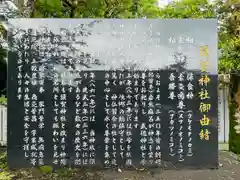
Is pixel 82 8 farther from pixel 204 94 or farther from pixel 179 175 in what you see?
pixel 179 175

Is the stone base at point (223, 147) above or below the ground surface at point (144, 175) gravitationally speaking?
above

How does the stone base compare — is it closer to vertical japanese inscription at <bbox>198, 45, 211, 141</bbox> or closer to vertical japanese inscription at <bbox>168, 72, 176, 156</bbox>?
vertical japanese inscription at <bbox>198, 45, 211, 141</bbox>

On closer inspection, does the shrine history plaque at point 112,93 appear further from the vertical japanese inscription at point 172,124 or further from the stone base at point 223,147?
the stone base at point 223,147

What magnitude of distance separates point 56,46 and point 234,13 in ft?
12.3

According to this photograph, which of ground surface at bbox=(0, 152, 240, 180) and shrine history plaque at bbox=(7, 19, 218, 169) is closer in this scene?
ground surface at bbox=(0, 152, 240, 180)

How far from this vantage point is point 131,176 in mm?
3941

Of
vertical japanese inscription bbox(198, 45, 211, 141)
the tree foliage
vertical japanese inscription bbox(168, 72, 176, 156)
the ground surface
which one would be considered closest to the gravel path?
the ground surface

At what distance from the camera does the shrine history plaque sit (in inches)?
158

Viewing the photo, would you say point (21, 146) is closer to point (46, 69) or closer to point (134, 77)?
point (46, 69)

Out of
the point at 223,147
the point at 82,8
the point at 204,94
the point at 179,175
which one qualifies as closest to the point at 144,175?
the point at 179,175

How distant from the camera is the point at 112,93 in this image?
160 inches

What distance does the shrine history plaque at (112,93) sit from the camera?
4.02 metres

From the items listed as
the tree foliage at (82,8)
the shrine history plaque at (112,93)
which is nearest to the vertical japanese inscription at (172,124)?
the shrine history plaque at (112,93)

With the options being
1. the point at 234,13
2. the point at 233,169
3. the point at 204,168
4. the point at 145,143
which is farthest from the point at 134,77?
the point at 234,13
